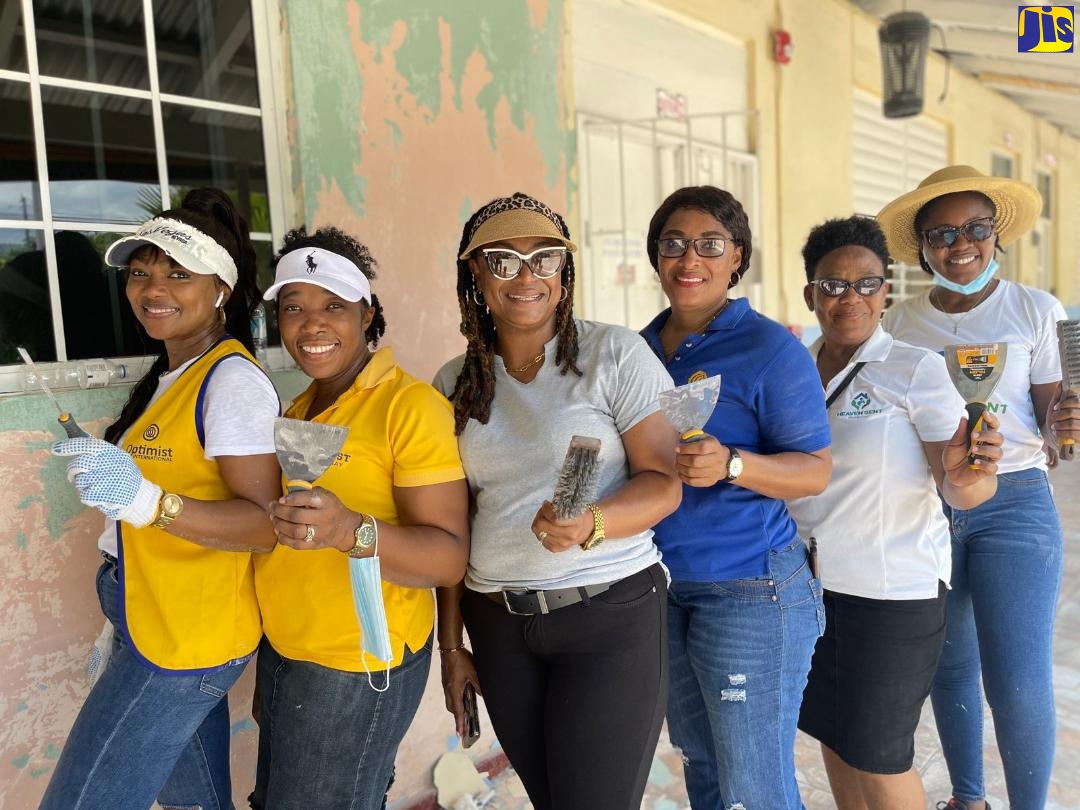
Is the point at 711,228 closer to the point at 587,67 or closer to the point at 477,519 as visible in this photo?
the point at 477,519

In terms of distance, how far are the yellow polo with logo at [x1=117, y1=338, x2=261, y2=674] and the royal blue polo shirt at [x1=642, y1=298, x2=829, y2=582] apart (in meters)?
1.01

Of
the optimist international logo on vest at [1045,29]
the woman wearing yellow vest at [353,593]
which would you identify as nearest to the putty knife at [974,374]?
the woman wearing yellow vest at [353,593]

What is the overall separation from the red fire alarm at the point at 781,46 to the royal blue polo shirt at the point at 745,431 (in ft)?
17.6

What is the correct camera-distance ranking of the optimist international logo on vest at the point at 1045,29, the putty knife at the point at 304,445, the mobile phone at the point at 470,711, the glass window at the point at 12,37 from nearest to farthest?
1. the putty knife at the point at 304,445
2. the mobile phone at the point at 470,711
3. the glass window at the point at 12,37
4. the optimist international logo on vest at the point at 1045,29

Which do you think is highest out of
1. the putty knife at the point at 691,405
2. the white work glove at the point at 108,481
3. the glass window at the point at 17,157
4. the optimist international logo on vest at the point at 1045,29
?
the optimist international logo on vest at the point at 1045,29

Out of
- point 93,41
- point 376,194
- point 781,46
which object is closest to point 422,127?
point 376,194

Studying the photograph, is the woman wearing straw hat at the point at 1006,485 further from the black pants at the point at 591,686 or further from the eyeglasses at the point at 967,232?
the black pants at the point at 591,686

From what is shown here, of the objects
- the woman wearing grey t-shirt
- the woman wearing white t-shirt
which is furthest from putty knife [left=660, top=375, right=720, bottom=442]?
the woman wearing white t-shirt

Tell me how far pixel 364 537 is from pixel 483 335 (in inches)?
25.0

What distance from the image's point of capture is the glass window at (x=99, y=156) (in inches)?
92.3

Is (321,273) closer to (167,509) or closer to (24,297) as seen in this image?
(167,509)

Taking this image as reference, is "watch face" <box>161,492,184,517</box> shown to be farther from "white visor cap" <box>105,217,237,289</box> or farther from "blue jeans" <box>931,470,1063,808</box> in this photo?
"blue jeans" <box>931,470,1063,808</box>

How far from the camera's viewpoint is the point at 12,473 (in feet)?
7.08

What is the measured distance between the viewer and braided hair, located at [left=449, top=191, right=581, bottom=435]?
1.88 meters
